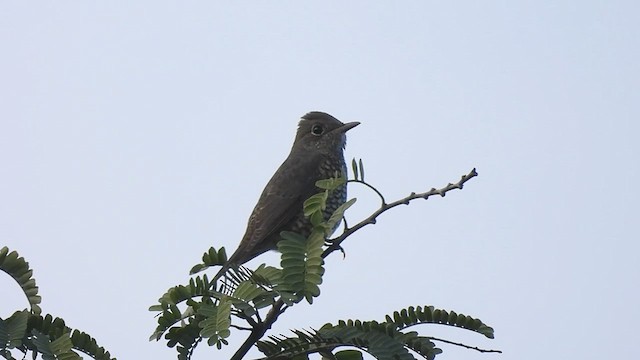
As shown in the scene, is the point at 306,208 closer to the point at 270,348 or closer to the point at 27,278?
the point at 270,348

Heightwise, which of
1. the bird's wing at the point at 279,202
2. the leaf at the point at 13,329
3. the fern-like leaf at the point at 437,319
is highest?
the bird's wing at the point at 279,202

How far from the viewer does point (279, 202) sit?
286 inches

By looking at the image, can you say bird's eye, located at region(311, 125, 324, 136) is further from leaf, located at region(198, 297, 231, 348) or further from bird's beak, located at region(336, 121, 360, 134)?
leaf, located at region(198, 297, 231, 348)

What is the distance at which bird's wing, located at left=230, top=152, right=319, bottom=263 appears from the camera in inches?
268

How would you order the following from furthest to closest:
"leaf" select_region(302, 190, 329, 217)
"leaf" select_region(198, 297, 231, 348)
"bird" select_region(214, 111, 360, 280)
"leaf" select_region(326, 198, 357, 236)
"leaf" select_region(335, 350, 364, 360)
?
1. "bird" select_region(214, 111, 360, 280)
2. "leaf" select_region(302, 190, 329, 217)
3. "leaf" select_region(326, 198, 357, 236)
4. "leaf" select_region(335, 350, 364, 360)
5. "leaf" select_region(198, 297, 231, 348)

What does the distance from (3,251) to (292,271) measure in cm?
130

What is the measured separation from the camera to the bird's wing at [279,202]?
6.81 meters

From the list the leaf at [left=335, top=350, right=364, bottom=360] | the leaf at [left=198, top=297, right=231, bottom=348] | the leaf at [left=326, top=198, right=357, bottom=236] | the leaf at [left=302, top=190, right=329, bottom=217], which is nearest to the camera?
the leaf at [left=198, top=297, right=231, bottom=348]

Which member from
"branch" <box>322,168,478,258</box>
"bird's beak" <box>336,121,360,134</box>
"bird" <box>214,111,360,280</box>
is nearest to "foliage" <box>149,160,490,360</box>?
"branch" <box>322,168,478,258</box>

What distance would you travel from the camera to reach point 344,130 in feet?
27.9

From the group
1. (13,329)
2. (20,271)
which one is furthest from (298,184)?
(13,329)

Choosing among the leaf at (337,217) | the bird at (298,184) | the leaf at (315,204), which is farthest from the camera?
the bird at (298,184)

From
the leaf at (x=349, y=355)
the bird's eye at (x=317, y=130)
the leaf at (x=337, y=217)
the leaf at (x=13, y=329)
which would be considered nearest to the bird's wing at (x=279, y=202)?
the bird's eye at (x=317, y=130)

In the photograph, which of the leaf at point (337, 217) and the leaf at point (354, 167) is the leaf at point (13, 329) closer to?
the leaf at point (337, 217)
